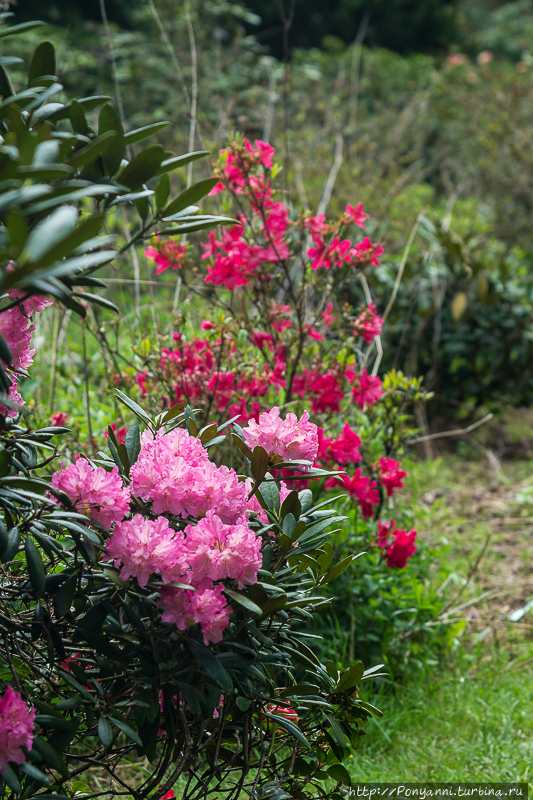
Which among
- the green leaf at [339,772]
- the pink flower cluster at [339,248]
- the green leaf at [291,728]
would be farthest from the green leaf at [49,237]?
the pink flower cluster at [339,248]

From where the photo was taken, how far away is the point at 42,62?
0.93m

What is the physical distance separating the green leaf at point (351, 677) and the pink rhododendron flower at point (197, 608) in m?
0.30

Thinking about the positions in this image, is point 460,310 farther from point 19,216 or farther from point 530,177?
point 19,216

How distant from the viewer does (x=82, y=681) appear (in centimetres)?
→ 87

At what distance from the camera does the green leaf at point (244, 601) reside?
809mm

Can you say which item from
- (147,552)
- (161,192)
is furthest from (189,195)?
(147,552)

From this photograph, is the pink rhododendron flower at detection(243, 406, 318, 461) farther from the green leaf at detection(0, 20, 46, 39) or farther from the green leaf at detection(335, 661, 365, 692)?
the green leaf at detection(0, 20, 46, 39)

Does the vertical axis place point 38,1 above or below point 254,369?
above

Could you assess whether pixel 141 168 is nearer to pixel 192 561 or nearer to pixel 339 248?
pixel 192 561

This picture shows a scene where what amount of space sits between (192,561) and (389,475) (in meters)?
1.19

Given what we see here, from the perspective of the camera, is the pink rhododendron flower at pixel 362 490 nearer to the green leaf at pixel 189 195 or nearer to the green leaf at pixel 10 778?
the green leaf at pixel 189 195

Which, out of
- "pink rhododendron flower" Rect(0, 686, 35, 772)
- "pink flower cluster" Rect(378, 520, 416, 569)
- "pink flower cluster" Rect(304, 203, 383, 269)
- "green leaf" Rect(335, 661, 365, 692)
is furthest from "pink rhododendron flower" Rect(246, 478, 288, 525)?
"pink flower cluster" Rect(304, 203, 383, 269)

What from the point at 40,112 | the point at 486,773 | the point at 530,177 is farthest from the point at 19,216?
the point at 530,177

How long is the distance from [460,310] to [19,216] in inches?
139
